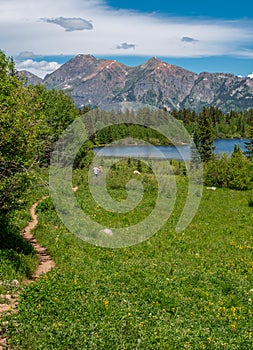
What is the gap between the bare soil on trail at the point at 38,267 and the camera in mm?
11148

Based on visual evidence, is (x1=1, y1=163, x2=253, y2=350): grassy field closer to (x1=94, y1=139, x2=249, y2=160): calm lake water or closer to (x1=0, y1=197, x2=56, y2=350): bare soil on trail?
(x1=0, y1=197, x2=56, y2=350): bare soil on trail

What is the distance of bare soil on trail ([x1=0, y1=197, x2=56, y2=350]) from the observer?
11148 mm

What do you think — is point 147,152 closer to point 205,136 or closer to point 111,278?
point 205,136

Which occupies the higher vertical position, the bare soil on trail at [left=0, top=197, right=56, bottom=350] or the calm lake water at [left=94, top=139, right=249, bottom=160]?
the bare soil on trail at [left=0, top=197, right=56, bottom=350]

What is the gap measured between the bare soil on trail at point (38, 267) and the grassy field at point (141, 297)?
0.30 metres

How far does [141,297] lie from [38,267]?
545 cm

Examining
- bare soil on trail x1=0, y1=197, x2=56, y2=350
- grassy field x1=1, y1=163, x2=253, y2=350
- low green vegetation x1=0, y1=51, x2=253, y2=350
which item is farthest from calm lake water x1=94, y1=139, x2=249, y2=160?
grassy field x1=1, y1=163, x2=253, y2=350

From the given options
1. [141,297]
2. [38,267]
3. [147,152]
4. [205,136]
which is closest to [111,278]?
[141,297]

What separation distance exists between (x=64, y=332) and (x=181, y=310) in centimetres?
375

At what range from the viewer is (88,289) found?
12.1m

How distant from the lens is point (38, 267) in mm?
15695

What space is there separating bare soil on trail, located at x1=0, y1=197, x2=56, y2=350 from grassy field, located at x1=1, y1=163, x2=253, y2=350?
30cm

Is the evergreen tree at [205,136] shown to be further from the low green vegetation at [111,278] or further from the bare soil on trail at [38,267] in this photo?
the bare soil on trail at [38,267]

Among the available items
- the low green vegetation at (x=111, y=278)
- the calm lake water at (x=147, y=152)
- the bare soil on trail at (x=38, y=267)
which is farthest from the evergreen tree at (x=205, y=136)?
the bare soil on trail at (x=38, y=267)
